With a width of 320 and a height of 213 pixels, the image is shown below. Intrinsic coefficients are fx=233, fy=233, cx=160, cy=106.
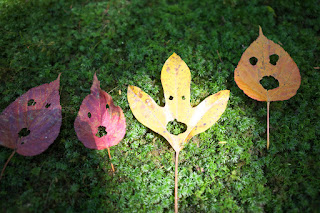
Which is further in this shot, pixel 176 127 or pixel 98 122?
pixel 176 127

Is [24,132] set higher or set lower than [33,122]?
lower

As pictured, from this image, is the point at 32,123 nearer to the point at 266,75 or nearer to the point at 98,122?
the point at 98,122

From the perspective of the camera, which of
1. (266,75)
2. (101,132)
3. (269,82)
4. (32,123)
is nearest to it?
(32,123)

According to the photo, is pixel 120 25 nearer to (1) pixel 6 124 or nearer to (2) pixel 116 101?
(2) pixel 116 101

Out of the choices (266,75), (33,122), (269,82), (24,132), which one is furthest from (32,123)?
(269,82)

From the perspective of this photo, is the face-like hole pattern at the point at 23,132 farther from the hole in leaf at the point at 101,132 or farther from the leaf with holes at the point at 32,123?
the hole in leaf at the point at 101,132

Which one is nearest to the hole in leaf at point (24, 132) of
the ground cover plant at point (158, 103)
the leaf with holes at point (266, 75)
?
the ground cover plant at point (158, 103)

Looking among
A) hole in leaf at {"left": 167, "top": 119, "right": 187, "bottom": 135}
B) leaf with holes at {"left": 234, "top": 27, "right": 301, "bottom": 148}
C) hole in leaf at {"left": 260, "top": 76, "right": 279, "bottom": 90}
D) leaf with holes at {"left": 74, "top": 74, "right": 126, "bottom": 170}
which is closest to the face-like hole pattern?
leaf with holes at {"left": 74, "top": 74, "right": 126, "bottom": 170}
